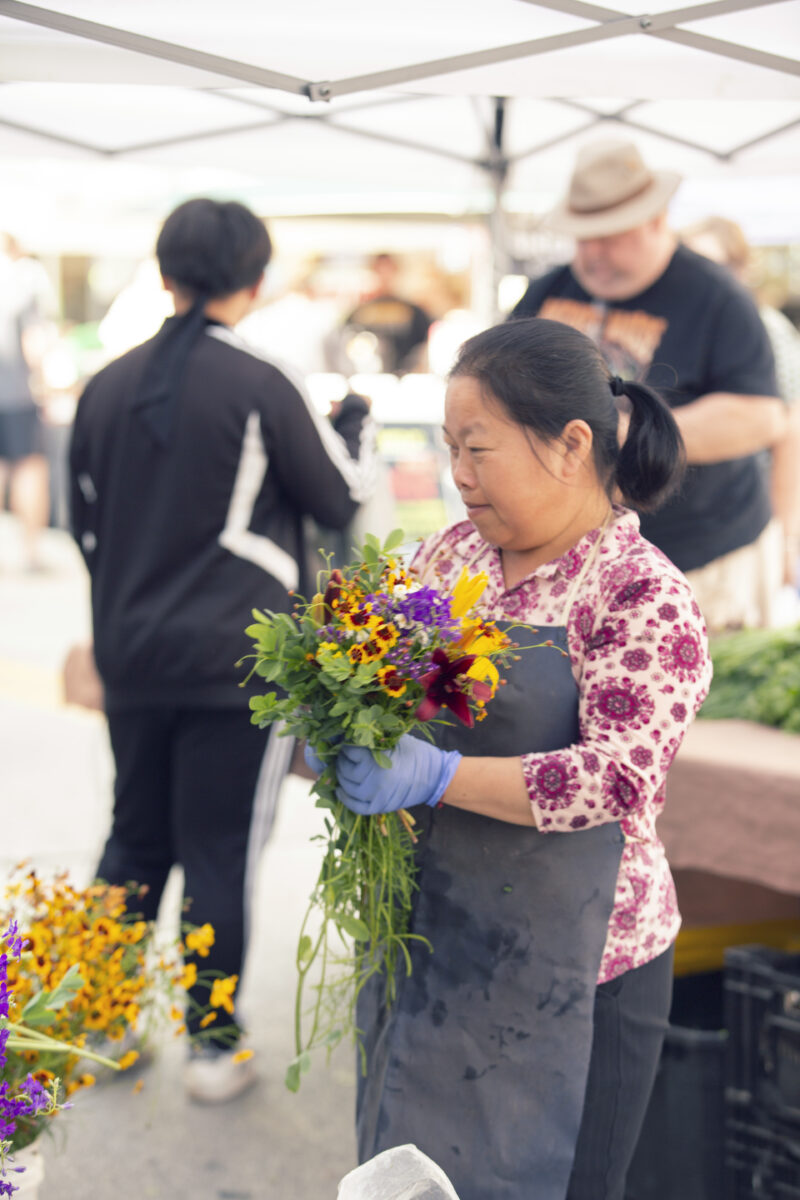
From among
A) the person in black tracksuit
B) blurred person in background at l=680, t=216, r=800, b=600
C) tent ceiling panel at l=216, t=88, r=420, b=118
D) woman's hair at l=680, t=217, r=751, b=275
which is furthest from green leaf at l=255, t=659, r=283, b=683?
woman's hair at l=680, t=217, r=751, b=275

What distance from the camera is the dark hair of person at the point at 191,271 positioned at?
2.51 meters

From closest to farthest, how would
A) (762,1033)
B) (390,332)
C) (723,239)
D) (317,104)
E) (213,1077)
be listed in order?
(762,1033), (213,1077), (317,104), (723,239), (390,332)

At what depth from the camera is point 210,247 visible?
2.54 m

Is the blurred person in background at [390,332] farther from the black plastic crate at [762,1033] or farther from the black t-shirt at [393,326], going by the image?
the black plastic crate at [762,1033]

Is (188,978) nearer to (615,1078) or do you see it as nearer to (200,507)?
(615,1078)

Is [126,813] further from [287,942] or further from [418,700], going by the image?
[418,700]

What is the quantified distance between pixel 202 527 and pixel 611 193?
52.1 inches

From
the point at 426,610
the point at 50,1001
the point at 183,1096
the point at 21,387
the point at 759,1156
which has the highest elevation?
the point at 426,610

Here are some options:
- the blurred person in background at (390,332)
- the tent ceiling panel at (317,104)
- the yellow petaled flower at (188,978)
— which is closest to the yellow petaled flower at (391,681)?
the yellow petaled flower at (188,978)

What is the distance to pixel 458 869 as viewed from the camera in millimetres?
1627

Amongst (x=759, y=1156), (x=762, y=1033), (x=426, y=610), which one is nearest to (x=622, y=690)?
(x=426, y=610)

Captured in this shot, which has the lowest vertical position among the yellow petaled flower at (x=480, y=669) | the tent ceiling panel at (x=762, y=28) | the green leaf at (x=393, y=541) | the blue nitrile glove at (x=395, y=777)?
the blue nitrile glove at (x=395, y=777)

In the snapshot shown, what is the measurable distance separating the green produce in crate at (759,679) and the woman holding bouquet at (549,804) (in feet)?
3.02

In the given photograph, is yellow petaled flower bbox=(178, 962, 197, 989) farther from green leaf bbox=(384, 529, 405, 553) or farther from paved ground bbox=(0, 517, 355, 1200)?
green leaf bbox=(384, 529, 405, 553)
